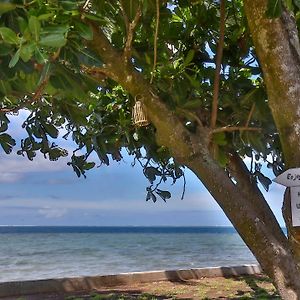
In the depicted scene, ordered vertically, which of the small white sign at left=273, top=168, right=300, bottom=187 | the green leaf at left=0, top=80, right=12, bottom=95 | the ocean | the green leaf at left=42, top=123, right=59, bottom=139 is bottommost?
the ocean

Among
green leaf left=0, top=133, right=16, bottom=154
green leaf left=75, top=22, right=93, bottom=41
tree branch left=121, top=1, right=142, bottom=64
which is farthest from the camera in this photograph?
green leaf left=0, top=133, right=16, bottom=154

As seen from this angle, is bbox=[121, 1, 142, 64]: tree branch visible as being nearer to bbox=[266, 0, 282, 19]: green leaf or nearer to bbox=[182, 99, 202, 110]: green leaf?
bbox=[182, 99, 202, 110]: green leaf

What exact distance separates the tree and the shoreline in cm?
275

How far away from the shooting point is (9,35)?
1.22 meters

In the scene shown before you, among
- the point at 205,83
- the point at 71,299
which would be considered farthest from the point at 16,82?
the point at 71,299

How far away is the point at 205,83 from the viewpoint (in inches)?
120

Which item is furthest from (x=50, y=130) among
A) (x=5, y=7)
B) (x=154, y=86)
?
(x=5, y=7)

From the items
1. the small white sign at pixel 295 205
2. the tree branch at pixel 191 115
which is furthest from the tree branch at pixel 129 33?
the small white sign at pixel 295 205

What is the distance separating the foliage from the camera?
164 centimetres

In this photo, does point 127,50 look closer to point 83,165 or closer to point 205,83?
point 205,83

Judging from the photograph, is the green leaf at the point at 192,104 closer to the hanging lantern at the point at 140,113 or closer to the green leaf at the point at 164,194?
the hanging lantern at the point at 140,113

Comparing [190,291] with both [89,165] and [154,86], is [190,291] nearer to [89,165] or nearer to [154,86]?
[89,165]

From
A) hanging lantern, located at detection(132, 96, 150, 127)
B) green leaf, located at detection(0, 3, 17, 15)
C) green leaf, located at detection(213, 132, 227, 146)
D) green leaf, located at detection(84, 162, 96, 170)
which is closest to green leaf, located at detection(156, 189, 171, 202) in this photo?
green leaf, located at detection(84, 162, 96, 170)

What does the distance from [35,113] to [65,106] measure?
0.62m
